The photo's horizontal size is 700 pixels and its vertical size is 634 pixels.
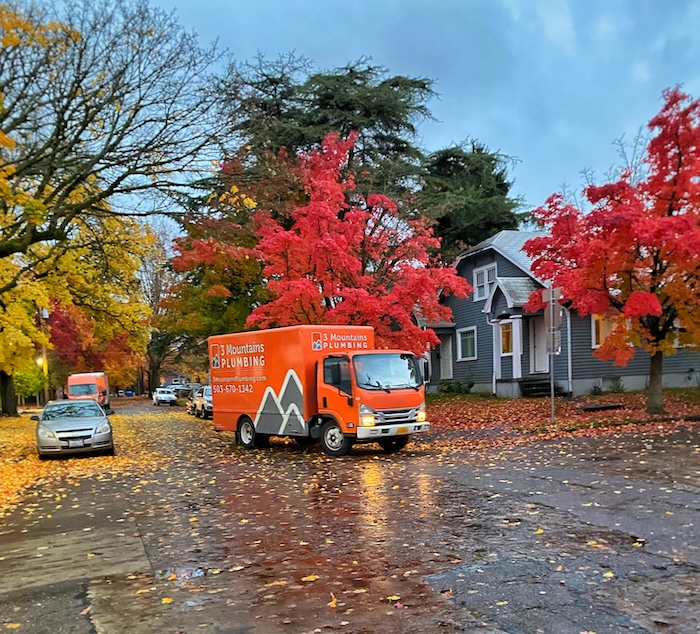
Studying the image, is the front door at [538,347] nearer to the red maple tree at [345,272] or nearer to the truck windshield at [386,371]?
the red maple tree at [345,272]

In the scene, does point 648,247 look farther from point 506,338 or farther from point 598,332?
point 506,338

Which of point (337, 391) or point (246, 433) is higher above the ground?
point (337, 391)

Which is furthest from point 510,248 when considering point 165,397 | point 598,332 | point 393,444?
point 165,397

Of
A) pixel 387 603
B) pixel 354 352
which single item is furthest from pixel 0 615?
pixel 354 352

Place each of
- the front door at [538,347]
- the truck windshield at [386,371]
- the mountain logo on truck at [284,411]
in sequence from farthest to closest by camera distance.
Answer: the front door at [538,347]
the mountain logo on truck at [284,411]
the truck windshield at [386,371]

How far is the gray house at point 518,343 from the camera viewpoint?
88.3ft

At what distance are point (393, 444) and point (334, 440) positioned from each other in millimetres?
1614

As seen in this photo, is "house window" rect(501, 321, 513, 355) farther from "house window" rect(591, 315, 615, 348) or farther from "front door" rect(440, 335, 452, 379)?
"front door" rect(440, 335, 452, 379)

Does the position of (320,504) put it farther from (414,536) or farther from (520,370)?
(520,370)

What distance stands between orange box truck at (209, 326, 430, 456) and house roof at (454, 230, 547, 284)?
14.3m

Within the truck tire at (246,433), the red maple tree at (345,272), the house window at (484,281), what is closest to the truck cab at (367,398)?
the truck tire at (246,433)

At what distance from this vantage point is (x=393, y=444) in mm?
15539

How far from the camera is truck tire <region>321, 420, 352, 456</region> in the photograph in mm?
14480

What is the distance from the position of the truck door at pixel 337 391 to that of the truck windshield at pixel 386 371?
0.28 m
